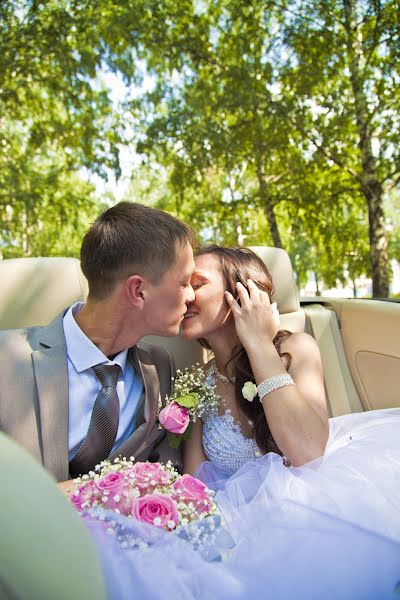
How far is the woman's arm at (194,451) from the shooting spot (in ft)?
7.35

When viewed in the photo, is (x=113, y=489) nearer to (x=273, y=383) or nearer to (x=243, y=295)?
(x=273, y=383)

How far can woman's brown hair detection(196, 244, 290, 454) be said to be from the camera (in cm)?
211

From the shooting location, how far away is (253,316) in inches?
81.7

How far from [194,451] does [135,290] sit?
31.8 inches

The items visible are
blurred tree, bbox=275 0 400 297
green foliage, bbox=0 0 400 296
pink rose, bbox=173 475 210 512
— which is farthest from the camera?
green foliage, bbox=0 0 400 296

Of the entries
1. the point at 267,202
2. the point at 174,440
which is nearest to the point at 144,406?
the point at 174,440

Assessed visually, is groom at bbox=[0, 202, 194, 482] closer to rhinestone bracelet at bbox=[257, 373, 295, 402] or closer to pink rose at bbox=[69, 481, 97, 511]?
rhinestone bracelet at bbox=[257, 373, 295, 402]

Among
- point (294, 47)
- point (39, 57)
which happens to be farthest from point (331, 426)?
point (39, 57)

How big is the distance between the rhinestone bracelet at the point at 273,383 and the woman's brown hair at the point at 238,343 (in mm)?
235

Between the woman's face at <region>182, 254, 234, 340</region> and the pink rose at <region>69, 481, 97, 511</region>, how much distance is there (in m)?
0.93

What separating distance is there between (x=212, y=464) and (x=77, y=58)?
22.9ft

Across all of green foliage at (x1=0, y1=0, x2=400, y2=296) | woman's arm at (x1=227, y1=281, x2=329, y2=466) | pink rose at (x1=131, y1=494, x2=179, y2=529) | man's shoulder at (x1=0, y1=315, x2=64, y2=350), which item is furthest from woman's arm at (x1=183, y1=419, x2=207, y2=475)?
green foliage at (x1=0, y1=0, x2=400, y2=296)

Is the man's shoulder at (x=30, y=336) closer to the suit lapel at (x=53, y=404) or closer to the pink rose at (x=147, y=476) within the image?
the suit lapel at (x=53, y=404)


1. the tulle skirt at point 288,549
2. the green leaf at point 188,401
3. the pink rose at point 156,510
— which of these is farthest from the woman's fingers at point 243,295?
the pink rose at point 156,510
